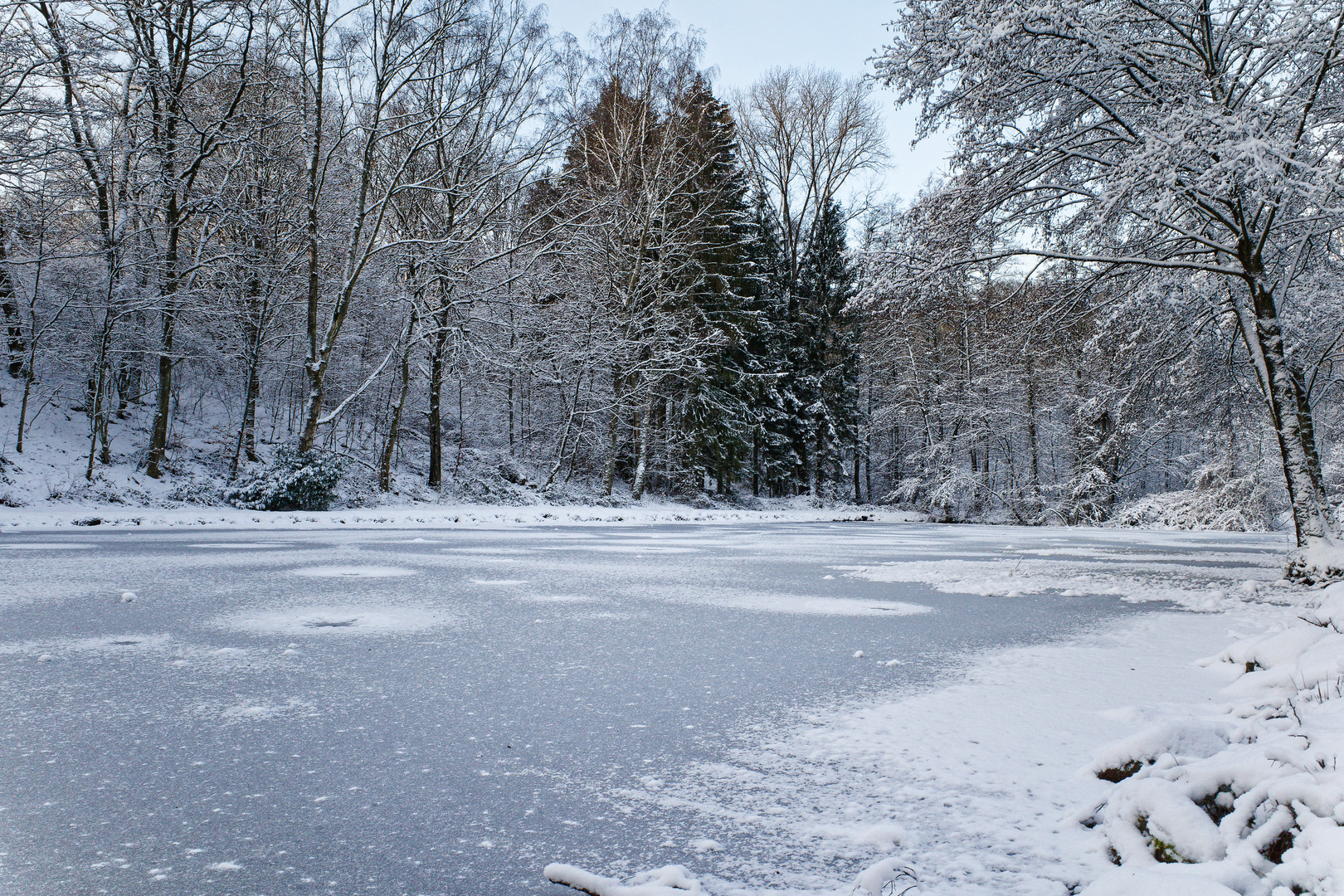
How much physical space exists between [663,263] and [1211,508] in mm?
16676

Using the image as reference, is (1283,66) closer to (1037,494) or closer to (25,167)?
(25,167)

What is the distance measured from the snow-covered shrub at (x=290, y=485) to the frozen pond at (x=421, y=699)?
7.18 meters

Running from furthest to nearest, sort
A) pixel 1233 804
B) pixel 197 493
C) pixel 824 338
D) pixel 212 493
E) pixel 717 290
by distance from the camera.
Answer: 1. pixel 824 338
2. pixel 717 290
3. pixel 212 493
4. pixel 197 493
5. pixel 1233 804

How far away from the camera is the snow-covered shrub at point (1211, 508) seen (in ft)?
58.0

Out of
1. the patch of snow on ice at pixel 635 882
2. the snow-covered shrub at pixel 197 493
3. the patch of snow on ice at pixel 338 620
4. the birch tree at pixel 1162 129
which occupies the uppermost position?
the birch tree at pixel 1162 129

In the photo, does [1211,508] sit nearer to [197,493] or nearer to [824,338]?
[824,338]

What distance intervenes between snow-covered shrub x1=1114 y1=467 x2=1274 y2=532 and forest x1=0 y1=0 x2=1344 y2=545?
12cm

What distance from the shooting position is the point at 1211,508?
19.5m

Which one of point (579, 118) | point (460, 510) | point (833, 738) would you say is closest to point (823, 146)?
point (579, 118)

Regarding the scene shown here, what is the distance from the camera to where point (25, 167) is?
12.4m

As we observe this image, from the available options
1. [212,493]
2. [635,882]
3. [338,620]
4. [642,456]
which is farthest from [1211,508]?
[212,493]

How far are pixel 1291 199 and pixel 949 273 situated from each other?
109 inches

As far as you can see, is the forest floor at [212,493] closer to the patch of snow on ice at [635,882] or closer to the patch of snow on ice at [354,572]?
the patch of snow on ice at [354,572]

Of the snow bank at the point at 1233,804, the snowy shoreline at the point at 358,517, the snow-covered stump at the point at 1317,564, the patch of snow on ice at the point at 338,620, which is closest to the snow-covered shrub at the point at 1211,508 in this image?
the snowy shoreline at the point at 358,517
